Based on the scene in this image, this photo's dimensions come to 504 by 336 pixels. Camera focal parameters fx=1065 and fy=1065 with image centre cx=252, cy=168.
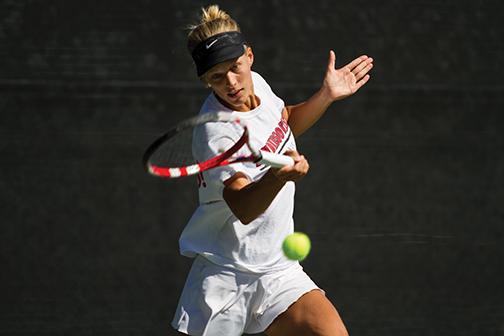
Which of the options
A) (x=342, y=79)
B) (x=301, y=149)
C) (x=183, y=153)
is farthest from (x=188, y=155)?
(x=301, y=149)

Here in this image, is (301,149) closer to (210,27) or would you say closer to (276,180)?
(210,27)

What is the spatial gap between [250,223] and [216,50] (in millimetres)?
515

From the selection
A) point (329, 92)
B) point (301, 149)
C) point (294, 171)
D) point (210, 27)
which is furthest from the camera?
point (301, 149)

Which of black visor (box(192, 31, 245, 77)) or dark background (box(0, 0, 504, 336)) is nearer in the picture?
black visor (box(192, 31, 245, 77))

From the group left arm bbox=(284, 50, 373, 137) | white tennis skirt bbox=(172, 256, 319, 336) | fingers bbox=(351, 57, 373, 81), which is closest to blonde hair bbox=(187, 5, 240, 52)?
left arm bbox=(284, 50, 373, 137)

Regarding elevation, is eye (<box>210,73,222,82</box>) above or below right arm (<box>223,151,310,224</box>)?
above

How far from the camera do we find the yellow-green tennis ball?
3.05 meters

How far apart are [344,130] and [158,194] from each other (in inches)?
29.7

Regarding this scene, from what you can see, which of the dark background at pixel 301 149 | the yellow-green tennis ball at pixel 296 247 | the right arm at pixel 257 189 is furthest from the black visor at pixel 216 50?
the dark background at pixel 301 149

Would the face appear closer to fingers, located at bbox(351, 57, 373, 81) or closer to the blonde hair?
the blonde hair

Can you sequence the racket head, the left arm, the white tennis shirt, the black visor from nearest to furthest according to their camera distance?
the racket head < the black visor < the white tennis shirt < the left arm

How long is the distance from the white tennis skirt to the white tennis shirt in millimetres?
36

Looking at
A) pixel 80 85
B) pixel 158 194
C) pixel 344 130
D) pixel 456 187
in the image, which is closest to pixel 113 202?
pixel 158 194

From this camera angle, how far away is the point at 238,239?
10.2 feet
